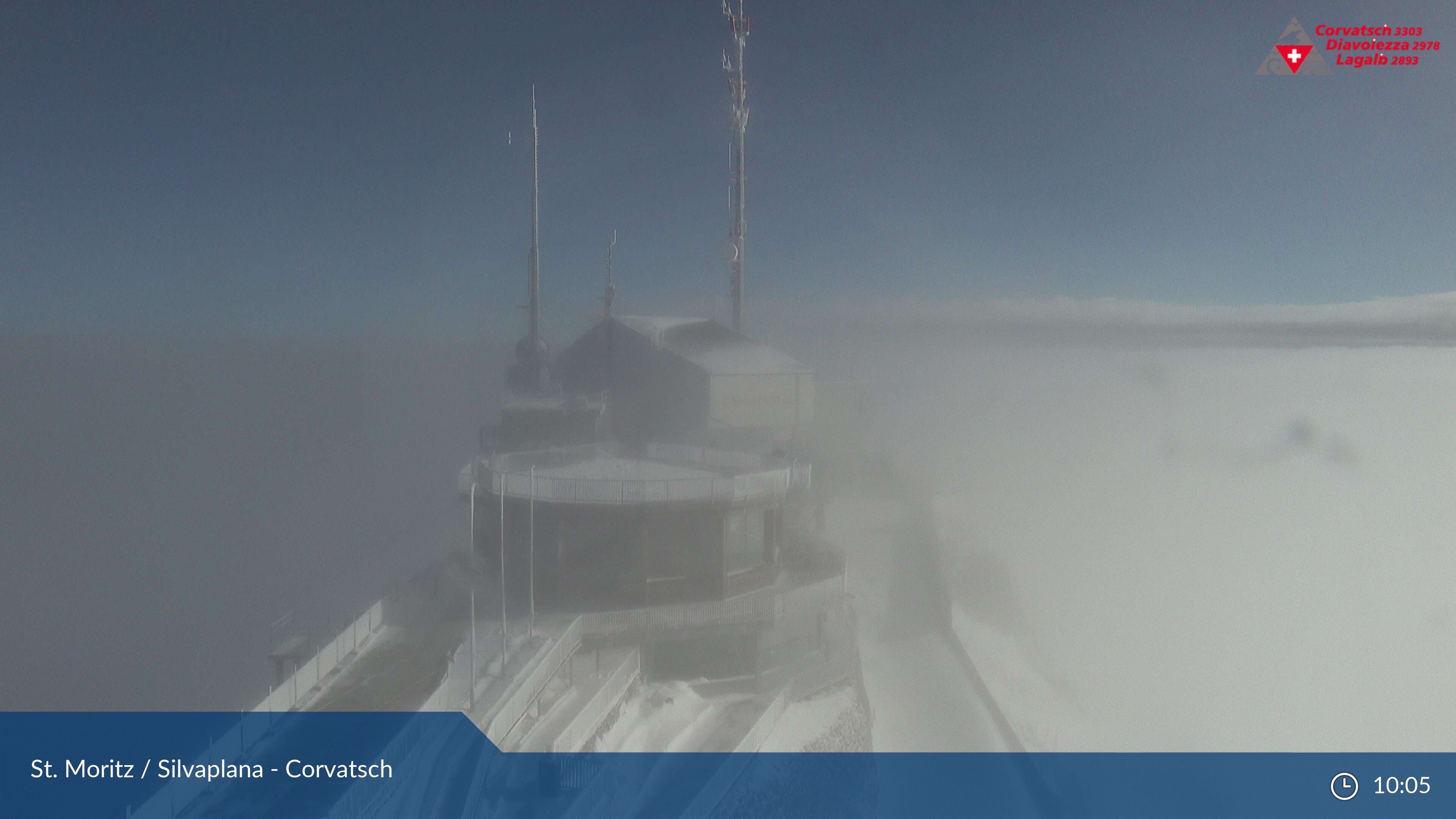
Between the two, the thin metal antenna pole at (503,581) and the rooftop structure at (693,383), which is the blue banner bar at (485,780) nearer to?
the thin metal antenna pole at (503,581)

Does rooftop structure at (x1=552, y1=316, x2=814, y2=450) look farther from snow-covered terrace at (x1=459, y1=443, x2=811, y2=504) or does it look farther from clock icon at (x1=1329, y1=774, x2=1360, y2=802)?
clock icon at (x1=1329, y1=774, x2=1360, y2=802)

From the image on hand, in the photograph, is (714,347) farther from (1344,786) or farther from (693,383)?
(1344,786)

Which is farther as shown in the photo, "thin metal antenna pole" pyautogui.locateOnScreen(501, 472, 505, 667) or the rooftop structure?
the rooftop structure

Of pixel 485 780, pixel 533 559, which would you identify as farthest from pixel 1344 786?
pixel 533 559

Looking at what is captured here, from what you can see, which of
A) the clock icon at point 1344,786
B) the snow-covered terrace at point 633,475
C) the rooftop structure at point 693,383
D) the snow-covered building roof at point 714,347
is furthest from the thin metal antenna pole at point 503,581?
the clock icon at point 1344,786

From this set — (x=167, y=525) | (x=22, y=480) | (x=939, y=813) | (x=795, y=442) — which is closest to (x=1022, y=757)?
(x=939, y=813)

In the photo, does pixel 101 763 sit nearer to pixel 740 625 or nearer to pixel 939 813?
pixel 740 625

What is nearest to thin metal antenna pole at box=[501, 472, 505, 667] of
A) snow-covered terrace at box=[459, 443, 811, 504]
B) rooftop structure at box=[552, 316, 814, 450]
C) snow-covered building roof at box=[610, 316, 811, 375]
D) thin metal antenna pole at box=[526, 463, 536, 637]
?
snow-covered terrace at box=[459, 443, 811, 504]

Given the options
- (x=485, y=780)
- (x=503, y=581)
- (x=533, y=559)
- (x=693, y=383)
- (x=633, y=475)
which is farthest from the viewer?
(x=693, y=383)
